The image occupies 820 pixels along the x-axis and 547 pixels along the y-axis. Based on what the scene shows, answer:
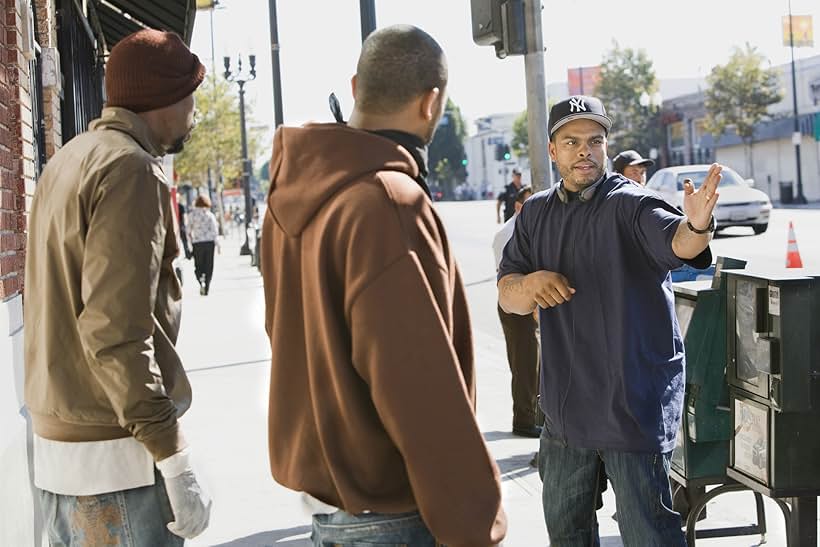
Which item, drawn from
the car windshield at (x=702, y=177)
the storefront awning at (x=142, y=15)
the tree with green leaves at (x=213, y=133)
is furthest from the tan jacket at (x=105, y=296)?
the tree with green leaves at (x=213, y=133)

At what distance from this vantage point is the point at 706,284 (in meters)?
5.33

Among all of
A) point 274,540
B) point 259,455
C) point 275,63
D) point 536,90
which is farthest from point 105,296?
point 275,63

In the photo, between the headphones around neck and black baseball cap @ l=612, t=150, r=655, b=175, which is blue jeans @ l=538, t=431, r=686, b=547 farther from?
black baseball cap @ l=612, t=150, r=655, b=175

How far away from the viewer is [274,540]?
6.03m

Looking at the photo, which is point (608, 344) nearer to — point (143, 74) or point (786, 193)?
point (143, 74)

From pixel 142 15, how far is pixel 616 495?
10.1m

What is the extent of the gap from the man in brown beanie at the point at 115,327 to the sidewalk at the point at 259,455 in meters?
0.24

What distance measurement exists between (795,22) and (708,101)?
650cm

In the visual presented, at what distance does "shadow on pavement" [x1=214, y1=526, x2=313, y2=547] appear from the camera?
5950mm

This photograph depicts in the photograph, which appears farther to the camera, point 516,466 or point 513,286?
point 516,466

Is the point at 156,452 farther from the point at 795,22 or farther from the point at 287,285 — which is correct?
the point at 795,22

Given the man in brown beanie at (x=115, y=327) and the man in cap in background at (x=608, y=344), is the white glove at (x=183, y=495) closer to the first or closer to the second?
the man in brown beanie at (x=115, y=327)

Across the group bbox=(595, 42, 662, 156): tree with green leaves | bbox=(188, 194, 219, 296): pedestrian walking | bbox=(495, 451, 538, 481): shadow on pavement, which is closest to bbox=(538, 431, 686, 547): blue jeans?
bbox=(495, 451, 538, 481): shadow on pavement

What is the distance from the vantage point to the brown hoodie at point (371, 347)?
2264mm
